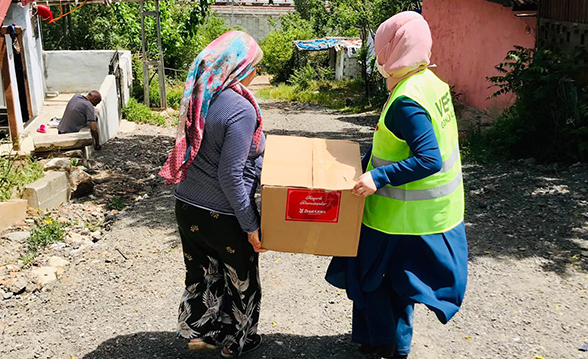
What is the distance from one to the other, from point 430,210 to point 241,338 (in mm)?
1223

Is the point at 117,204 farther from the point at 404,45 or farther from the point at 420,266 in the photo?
the point at 404,45

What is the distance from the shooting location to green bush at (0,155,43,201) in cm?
615

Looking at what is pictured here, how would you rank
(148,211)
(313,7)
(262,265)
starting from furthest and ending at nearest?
(313,7) < (148,211) < (262,265)


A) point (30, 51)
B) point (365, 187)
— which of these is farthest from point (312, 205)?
point (30, 51)

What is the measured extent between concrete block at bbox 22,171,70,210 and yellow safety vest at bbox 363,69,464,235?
4.49 meters

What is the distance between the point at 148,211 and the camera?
633 cm

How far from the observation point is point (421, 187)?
2701 millimetres

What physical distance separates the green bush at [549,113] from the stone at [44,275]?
5.71 meters

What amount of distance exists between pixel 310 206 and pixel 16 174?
512cm

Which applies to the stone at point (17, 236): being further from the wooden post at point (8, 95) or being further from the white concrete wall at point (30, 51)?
the white concrete wall at point (30, 51)

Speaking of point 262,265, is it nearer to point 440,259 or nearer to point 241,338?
point 241,338

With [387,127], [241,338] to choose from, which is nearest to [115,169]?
[241,338]

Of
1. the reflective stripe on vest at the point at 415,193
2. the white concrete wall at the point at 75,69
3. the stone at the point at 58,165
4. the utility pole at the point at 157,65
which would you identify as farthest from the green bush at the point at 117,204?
the white concrete wall at the point at 75,69

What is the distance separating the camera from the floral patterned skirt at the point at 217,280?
115 inches
